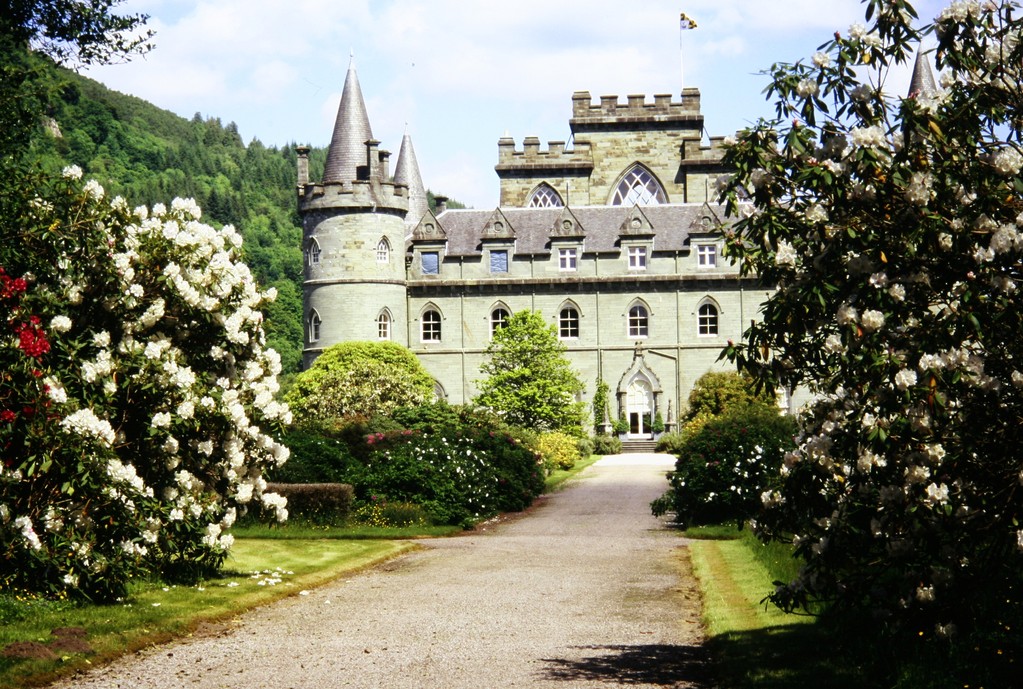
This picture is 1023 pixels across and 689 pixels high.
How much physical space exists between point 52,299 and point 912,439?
9053 mm

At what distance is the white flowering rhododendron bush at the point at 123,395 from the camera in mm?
11938

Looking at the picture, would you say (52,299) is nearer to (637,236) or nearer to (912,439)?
(912,439)

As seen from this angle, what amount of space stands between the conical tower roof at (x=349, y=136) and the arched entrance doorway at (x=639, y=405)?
16.5m

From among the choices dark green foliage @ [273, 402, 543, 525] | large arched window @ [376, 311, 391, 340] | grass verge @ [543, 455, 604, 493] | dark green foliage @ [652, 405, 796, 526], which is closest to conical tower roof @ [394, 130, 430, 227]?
large arched window @ [376, 311, 391, 340]

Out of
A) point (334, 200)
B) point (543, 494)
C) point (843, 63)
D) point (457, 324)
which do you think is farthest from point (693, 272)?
point (843, 63)

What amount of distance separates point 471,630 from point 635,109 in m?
57.2

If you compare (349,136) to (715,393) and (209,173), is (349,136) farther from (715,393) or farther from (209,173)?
(209,173)

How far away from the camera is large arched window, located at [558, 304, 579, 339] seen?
57719mm

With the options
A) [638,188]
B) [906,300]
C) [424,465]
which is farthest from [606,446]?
[906,300]

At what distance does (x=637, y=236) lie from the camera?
57.4 m

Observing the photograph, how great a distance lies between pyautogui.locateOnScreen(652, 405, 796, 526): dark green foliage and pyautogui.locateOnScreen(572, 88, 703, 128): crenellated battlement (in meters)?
45.6

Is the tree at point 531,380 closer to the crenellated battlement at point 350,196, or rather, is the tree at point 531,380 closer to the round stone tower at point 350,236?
the round stone tower at point 350,236

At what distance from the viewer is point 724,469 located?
69.2 ft

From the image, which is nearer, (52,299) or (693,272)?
(52,299)
